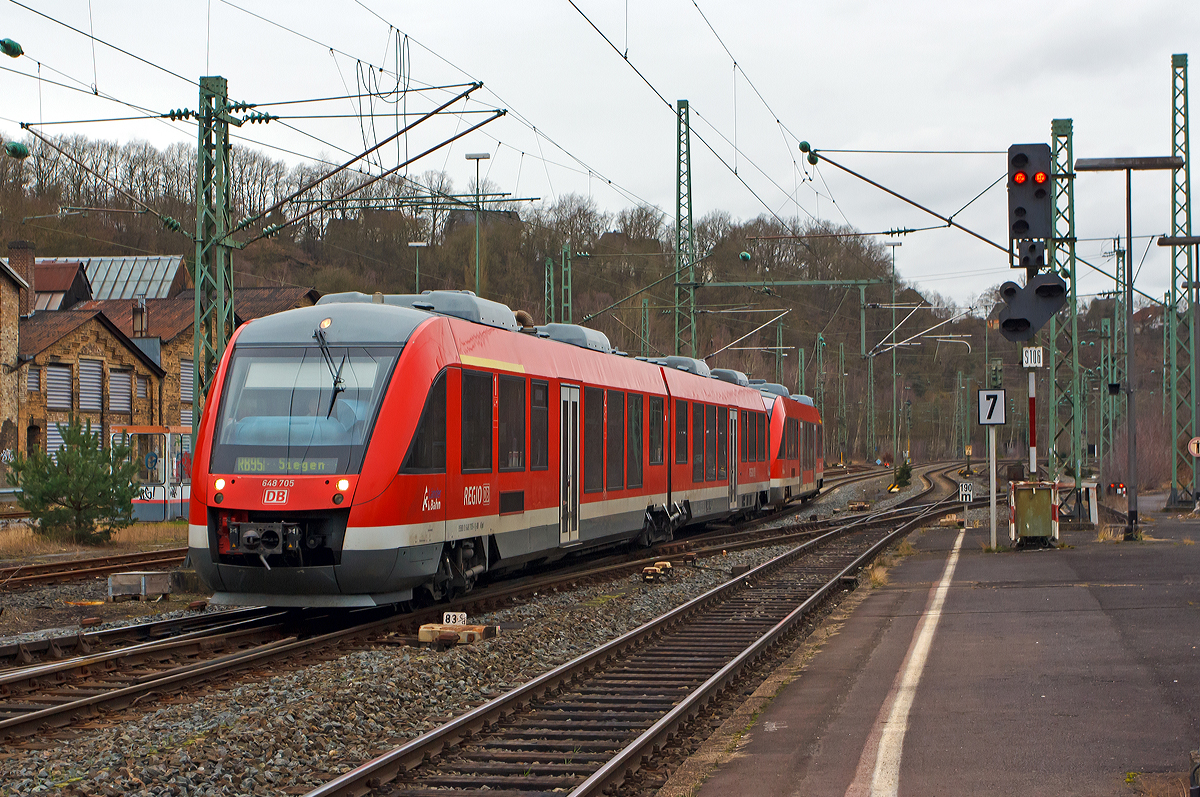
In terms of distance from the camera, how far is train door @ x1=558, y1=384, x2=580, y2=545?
16438 mm

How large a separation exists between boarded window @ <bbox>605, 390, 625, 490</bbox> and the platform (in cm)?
446

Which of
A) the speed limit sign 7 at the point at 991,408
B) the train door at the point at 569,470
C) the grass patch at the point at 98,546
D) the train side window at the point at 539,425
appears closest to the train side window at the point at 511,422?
the train side window at the point at 539,425

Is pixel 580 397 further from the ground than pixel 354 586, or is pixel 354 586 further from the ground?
pixel 580 397

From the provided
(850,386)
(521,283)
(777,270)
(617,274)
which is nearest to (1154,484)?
(777,270)

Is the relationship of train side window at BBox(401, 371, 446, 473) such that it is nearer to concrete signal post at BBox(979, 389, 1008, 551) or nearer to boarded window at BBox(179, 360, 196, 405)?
concrete signal post at BBox(979, 389, 1008, 551)

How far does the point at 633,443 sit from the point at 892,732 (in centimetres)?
1182

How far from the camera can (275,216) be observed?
2554 inches

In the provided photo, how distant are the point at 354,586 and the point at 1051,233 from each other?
7710 mm

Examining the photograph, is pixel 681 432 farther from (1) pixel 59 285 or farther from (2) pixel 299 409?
(1) pixel 59 285

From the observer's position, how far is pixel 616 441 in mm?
18719

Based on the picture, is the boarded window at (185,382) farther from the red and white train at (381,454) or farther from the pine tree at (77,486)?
the red and white train at (381,454)

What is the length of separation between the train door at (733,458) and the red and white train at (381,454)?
10.4m

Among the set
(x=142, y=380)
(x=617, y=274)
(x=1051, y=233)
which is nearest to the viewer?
(x=1051, y=233)

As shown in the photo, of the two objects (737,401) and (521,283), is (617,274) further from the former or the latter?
(737,401)
